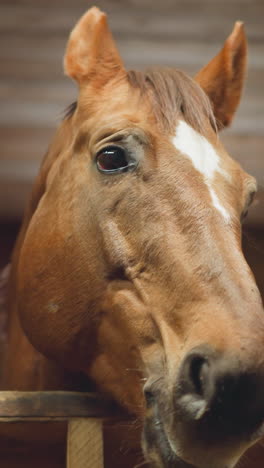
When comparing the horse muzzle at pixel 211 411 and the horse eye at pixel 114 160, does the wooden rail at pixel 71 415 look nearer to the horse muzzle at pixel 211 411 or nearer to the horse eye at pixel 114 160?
the horse muzzle at pixel 211 411

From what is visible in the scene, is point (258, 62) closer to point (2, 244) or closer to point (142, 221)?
point (2, 244)

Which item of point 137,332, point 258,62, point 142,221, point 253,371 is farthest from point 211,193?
point 258,62

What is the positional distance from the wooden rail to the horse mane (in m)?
0.59

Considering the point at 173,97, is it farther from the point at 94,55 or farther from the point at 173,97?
the point at 94,55

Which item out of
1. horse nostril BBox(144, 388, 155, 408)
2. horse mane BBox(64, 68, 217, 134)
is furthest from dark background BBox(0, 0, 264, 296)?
horse nostril BBox(144, 388, 155, 408)

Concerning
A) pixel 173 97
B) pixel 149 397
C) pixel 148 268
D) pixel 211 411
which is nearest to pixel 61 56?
pixel 173 97

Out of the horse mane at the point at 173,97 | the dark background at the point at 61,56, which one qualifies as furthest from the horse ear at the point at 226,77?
the dark background at the point at 61,56

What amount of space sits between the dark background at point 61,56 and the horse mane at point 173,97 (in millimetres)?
1138

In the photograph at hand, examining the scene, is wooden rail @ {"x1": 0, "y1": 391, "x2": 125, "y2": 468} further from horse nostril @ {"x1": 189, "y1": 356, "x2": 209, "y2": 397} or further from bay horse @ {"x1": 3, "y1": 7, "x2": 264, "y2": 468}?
horse nostril @ {"x1": 189, "y1": 356, "x2": 209, "y2": 397}

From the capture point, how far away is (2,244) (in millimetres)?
2811

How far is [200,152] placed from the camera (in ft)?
4.65

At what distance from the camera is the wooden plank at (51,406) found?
1340mm

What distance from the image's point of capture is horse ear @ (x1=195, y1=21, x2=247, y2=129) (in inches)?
71.1

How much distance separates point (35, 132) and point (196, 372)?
74.5 inches
